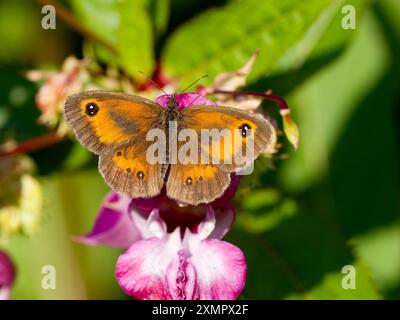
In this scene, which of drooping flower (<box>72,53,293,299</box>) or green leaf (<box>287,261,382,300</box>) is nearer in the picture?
drooping flower (<box>72,53,293,299</box>)

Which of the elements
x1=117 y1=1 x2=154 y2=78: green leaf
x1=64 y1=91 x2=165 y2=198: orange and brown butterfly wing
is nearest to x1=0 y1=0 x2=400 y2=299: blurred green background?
x1=117 y1=1 x2=154 y2=78: green leaf

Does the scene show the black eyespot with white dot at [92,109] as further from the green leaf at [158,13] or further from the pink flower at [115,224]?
the green leaf at [158,13]

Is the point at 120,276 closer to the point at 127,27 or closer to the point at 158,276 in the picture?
the point at 158,276

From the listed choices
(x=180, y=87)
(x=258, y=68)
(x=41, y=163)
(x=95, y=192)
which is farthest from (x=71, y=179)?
(x=258, y=68)

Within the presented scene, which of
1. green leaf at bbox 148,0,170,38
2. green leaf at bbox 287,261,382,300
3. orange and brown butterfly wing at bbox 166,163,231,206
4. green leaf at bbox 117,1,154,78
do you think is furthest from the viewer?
green leaf at bbox 148,0,170,38

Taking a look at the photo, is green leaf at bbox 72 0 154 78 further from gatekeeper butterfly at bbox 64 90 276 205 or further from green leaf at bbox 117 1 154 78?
gatekeeper butterfly at bbox 64 90 276 205

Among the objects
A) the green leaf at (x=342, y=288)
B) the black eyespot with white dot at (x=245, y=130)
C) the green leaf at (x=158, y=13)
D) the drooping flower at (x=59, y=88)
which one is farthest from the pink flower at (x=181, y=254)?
the green leaf at (x=158, y=13)

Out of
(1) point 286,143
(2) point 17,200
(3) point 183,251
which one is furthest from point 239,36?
(2) point 17,200

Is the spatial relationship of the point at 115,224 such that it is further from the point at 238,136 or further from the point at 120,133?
the point at 238,136
